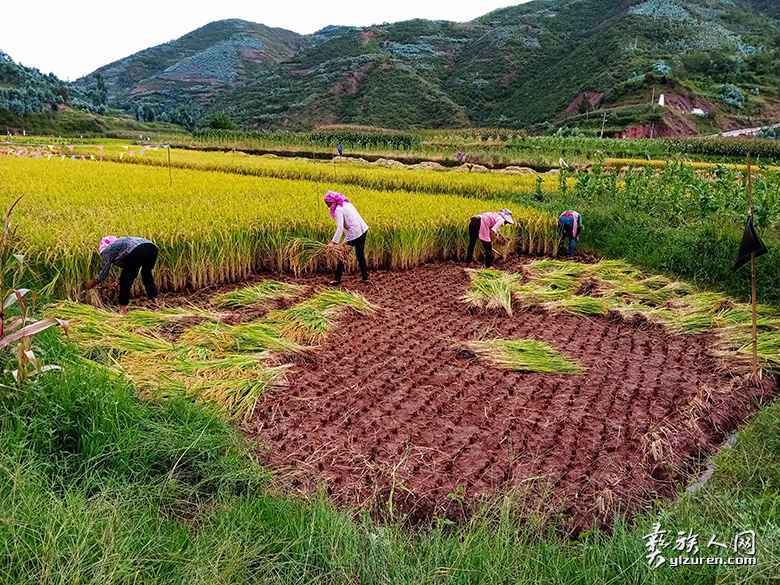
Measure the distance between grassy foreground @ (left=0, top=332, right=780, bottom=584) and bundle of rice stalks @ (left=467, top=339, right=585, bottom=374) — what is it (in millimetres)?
1370

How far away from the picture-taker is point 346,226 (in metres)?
6.18

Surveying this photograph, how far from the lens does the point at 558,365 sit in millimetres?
4227

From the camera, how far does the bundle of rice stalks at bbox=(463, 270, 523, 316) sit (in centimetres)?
555

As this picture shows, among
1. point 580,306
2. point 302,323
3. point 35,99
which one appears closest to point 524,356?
point 580,306

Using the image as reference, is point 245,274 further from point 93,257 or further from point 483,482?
point 483,482

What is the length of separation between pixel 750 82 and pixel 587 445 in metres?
52.1

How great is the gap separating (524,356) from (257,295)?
274 centimetres

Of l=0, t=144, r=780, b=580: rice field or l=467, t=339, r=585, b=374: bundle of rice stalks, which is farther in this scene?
l=467, t=339, r=585, b=374: bundle of rice stalks

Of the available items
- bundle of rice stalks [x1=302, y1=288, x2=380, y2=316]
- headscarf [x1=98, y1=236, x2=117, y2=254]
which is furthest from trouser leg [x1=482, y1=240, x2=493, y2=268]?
headscarf [x1=98, y1=236, x2=117, y2=254]

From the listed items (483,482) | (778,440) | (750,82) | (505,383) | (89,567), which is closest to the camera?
(89,567)

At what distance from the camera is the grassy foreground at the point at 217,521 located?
1.89 meters

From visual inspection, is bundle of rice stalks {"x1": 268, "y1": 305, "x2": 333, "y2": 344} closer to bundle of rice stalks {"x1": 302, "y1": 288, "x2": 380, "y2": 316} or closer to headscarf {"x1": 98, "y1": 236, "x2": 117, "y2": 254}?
bundle of rice stalks {"x1": 302, "y1": 288, "x2": 380, "y2": 316}

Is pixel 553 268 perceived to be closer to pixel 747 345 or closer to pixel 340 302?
pixel 747 345

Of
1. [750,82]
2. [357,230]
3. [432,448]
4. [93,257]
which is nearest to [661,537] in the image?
[432,448]
